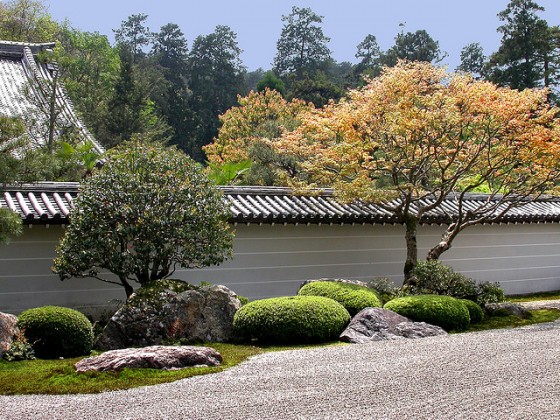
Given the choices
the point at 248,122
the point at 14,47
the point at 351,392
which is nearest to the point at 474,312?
the point at 351,392

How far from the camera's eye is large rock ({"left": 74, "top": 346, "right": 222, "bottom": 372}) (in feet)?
26.9

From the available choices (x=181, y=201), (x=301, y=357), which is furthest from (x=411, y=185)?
(x=301, y=357)

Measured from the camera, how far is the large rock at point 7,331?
945 centimetres

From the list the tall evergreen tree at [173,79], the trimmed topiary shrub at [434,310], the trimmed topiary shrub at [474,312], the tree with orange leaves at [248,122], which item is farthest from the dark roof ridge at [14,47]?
the tall evergreen tree at [173,79]

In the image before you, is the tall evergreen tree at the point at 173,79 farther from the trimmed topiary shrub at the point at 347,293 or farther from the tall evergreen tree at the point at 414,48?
the trimmed topiary shrub at the point at 347,293

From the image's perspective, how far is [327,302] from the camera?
11461 millimetres

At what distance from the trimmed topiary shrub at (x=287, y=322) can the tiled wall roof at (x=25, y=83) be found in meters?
10.1

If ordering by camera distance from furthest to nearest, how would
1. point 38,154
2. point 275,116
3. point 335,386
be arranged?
point 275,116
point 38,154
point 335,386

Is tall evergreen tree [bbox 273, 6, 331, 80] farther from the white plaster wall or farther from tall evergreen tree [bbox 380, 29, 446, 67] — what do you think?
the white plaster wall

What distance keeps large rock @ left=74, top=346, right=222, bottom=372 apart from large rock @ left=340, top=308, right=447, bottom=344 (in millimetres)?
3000

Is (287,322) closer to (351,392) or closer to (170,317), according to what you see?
(170,317)

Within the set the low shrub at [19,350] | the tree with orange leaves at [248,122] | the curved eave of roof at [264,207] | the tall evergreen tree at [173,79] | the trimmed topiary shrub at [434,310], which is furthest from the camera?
the tall evergreen tree at [173,79]

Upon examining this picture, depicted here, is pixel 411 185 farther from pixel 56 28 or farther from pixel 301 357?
pixel 56 28

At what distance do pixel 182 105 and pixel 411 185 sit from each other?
4028 cm
